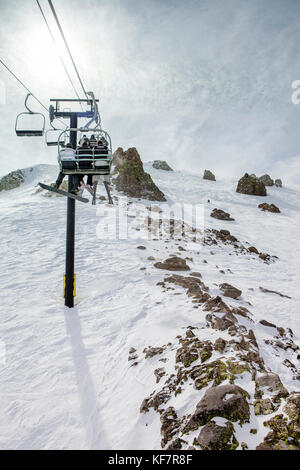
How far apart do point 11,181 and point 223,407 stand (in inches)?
2403

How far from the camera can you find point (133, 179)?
101 feet

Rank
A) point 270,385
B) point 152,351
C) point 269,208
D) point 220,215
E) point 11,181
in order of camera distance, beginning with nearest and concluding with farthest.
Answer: point 270,385
point 152,351
point 220,215
point 269,208
point 11,181

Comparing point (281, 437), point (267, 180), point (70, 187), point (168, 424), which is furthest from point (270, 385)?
point (267, 180)

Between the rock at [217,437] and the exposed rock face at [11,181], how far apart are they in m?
59.3

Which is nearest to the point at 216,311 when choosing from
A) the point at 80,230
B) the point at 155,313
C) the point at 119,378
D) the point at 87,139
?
the point at 155,313

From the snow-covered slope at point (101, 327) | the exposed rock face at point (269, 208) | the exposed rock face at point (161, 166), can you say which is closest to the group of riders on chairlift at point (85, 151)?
the snow-covered slope at point (101, 327)

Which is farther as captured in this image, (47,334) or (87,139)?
(87,139)

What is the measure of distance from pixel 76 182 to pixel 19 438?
6.08 metres

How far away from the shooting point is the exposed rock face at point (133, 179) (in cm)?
2980

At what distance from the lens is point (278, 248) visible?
19641 mm

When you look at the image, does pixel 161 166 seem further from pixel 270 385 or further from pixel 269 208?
pixel 270 385

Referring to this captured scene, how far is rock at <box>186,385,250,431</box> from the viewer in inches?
111

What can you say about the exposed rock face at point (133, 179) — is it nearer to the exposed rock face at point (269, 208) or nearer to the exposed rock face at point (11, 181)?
the exposed rock face at point (269, 208)
